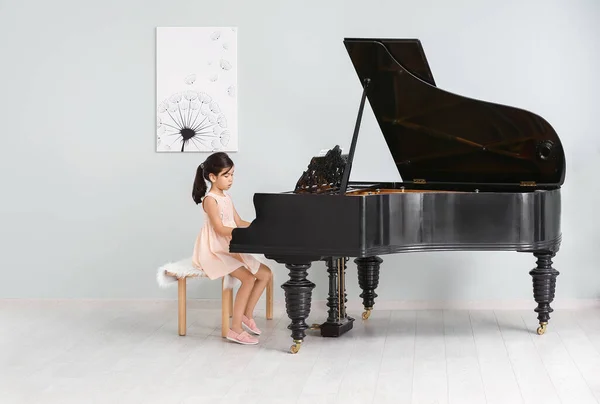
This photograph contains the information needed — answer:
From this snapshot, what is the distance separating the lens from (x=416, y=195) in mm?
4594

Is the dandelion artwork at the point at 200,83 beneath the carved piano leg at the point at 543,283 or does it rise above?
above

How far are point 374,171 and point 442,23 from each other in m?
1.05

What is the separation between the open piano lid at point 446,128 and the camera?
4.86m

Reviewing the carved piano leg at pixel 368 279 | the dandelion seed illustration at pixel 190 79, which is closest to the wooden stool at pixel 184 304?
the carved piano leg at pixel 368 279

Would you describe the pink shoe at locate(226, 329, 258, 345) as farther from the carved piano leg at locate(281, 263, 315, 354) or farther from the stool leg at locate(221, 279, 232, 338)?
the carved piano leg at locate(281, 263, 315, 354)

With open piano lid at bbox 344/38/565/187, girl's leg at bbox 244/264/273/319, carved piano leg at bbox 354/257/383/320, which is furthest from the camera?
carved piano leg at bbox 354/257/383/320

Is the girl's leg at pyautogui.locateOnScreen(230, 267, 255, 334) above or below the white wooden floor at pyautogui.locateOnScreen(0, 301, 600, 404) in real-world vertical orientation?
above

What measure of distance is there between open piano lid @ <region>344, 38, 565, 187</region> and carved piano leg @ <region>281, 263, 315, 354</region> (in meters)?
1.08

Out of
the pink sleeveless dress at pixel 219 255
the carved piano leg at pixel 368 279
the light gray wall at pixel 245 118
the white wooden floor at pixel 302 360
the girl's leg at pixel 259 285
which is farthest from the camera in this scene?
the light gray wall at pixel 245 118

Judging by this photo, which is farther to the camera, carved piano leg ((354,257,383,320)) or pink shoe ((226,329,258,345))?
carved piano leg ((354,257,383,320))

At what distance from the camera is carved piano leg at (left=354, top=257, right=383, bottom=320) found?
5.72 m

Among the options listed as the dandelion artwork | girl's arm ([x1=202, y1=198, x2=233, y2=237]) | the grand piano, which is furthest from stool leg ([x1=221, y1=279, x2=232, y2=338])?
the dandelion artwork

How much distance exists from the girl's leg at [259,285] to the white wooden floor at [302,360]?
0.67 ft

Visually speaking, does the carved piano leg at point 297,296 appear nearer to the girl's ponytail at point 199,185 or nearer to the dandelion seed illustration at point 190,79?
the girl's ponytail at point 199,185
